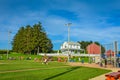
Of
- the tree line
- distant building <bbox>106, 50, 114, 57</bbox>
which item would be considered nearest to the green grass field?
distant building <bbox>106, 50, 114, 57</bbox>

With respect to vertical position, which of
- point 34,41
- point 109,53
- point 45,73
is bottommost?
point 45,73

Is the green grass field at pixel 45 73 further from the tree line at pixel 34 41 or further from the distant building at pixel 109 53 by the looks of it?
the tree line at pixel 34 41

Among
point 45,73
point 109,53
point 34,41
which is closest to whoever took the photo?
point 45,73

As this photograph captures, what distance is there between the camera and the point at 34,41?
78500mm

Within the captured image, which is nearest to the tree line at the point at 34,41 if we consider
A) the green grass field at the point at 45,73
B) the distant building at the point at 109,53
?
the distant building at the point at 109,53

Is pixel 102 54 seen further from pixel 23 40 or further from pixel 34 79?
pixel 23 40

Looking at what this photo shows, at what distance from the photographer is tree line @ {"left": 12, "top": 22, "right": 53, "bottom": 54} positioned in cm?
7894

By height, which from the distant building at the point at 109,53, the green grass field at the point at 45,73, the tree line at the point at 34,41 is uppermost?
the tree line at the point at 34,41

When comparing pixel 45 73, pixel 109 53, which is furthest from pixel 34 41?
pixel 45 73

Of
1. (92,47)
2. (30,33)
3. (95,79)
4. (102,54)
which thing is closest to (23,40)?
(30,33)

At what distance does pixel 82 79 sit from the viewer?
49.4 feet

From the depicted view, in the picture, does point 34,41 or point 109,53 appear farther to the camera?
point 34,41

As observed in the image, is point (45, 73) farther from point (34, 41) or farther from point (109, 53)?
point (34, 41)

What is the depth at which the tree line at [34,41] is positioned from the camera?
78.9 metres
